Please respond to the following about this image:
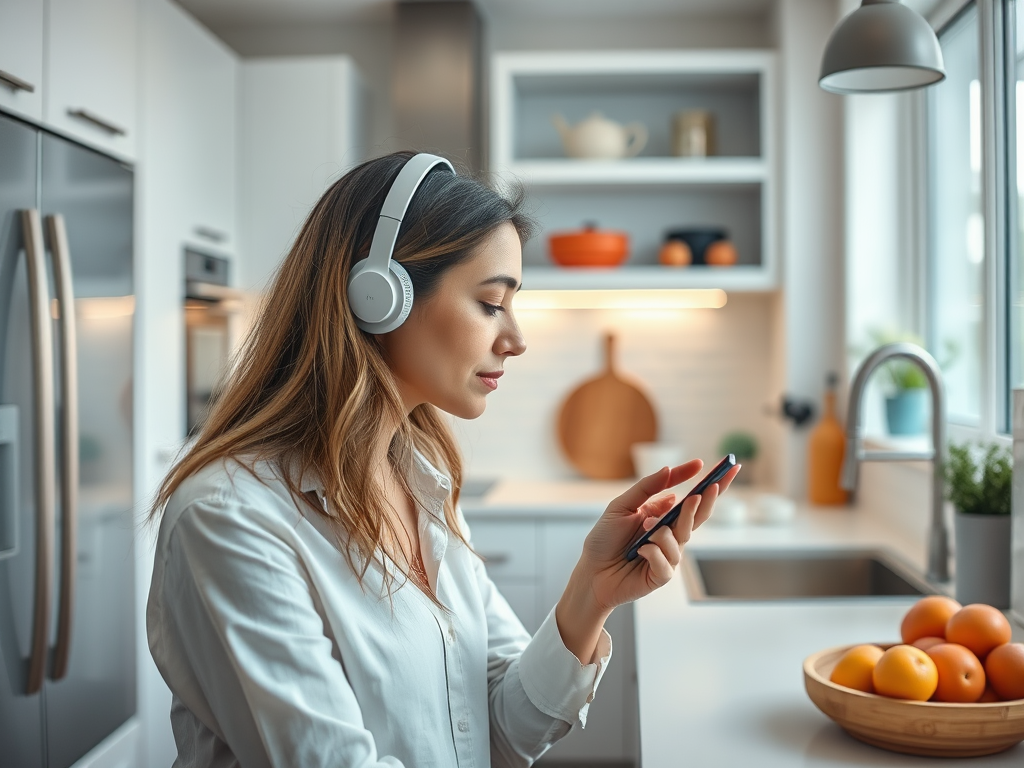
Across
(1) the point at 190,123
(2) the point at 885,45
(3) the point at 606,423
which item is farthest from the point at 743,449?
(1) the point at 190,123

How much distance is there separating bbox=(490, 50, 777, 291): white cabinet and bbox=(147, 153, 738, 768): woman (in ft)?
6.46

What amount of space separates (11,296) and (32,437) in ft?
0.94

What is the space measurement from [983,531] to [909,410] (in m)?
1.11

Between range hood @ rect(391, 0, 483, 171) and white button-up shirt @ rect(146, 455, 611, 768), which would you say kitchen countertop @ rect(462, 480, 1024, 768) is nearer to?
white button-up shirt @ rect(146, 455, 611, 768)

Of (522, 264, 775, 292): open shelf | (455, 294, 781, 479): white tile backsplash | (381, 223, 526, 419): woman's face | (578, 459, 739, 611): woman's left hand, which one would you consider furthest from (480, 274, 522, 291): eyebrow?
(455, 294, 781, 479): white tile backsplash

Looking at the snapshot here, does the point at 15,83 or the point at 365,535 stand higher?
the point at 15,83

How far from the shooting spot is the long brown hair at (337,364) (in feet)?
3.39

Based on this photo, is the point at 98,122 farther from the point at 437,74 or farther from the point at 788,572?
the point at 788,572

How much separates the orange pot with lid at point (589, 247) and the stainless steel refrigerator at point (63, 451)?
141 cm

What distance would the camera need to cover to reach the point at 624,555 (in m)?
1.16

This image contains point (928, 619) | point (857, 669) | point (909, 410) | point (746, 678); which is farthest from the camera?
point (909, 410)

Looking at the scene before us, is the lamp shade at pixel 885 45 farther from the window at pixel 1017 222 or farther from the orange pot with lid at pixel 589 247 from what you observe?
the orange pot with lid at pixel 589 247

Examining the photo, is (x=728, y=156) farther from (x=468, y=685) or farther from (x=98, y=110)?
(x=468, y=685)

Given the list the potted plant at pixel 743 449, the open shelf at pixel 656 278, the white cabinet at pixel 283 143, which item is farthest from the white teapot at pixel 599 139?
the potted plant at pixel 743 449
